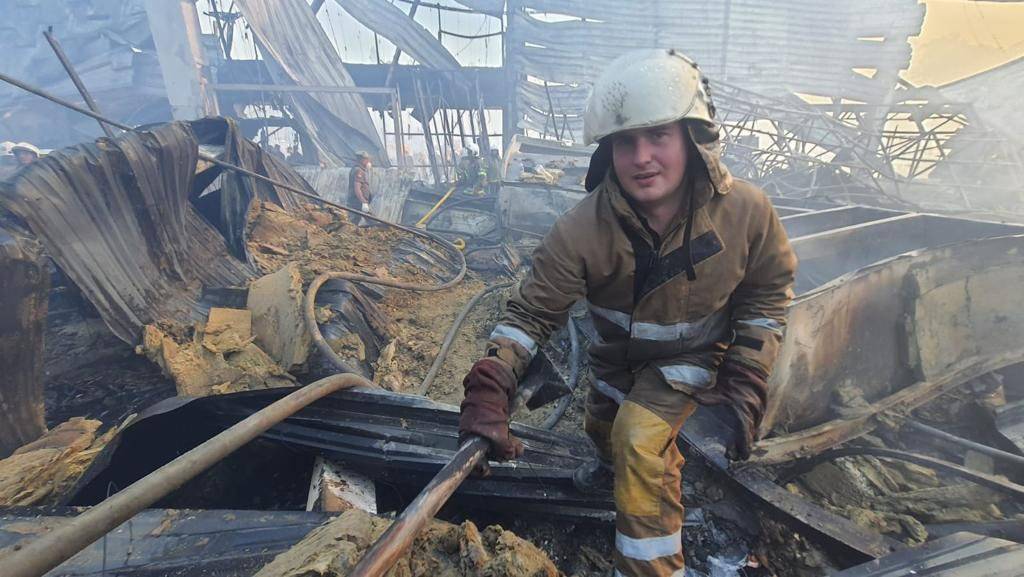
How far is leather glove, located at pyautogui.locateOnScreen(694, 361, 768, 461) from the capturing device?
5.39 ft

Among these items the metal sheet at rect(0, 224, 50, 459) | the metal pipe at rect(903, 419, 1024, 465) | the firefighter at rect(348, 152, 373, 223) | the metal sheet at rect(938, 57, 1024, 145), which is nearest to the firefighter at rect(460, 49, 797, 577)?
the metal pipe at rect(903, 419, 1024, 465)

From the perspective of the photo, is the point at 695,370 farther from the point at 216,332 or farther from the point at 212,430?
the point at 216,332

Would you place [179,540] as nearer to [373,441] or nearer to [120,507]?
[120,507]

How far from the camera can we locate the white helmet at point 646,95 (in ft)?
4.83

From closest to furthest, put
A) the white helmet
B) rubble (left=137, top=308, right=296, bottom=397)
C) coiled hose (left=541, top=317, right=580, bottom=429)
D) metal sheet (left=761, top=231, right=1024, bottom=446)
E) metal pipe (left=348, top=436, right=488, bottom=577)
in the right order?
metal pipe (left=348, top=436, right=488, bottom=577) < the white helmet < metal sheet (left=761, top=231, right=1024, bottom=446) < rubble (left=137, top=308, right=296, bottom=397) < coiled hose (left=541, top=317, right=580, bottom=429)

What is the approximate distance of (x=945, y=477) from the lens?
257 cm

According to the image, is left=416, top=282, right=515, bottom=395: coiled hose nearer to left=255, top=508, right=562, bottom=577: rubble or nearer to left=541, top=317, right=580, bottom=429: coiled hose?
left=541, top=317, right=580, bottom=429: coiled hose

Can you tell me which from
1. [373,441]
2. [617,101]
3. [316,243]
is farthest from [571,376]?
[316,243]

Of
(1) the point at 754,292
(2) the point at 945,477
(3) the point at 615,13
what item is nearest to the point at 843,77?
(3) the point at 615,13

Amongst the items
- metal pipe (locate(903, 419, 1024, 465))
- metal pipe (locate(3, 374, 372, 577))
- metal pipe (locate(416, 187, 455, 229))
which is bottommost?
metal pipe (locate(903, 419, 1024, 465))

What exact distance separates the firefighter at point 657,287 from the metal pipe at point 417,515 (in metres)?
0.09

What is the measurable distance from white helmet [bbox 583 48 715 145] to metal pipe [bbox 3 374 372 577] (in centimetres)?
155

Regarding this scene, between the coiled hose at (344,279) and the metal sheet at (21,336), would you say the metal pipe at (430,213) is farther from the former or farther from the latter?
the metal sheet at (21,336)

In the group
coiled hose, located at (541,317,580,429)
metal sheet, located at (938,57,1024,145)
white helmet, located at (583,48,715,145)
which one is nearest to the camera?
white helmet, located at (583,48,715,145)
